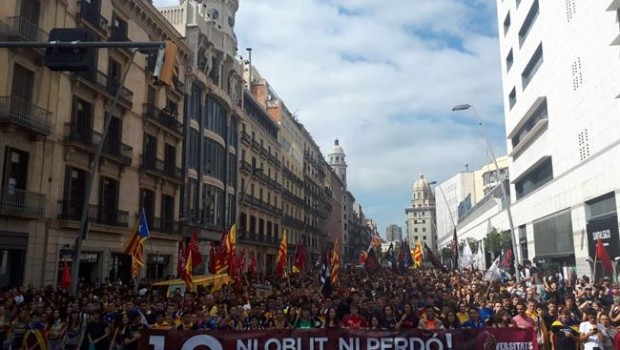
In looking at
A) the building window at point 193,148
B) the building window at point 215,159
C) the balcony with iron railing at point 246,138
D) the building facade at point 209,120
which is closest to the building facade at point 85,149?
the building window at point 193,148

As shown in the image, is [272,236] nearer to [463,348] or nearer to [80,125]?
[80,125]

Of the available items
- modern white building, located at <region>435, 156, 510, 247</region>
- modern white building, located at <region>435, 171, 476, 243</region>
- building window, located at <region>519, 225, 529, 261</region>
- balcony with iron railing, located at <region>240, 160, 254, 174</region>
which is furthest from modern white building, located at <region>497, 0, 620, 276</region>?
modern white building, located at <region>435, 171, 476, 243</region>

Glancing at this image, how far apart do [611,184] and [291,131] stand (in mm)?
50065

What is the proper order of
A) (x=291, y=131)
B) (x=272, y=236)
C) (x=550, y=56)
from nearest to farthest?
(x=550, y=56), (x=272, y=236), (x=291, y=131)

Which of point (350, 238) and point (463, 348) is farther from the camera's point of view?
point (350, 238)

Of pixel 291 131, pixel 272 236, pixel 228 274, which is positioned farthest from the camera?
pixel 291 131

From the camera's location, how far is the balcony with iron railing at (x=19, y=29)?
851 inches

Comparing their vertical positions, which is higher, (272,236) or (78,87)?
(78,87)

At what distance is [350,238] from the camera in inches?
5586

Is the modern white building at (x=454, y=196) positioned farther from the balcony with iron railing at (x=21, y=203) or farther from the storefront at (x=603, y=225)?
the balcony with iron railing at (x=21, y=203)

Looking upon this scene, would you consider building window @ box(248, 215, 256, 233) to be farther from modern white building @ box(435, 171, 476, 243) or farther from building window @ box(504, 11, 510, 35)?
modern white building @ box(435, 171, 476, 243)

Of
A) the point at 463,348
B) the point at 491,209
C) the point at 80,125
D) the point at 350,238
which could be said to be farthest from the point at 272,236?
the point at 350,238

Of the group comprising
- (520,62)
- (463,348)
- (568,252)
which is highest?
(520,62)

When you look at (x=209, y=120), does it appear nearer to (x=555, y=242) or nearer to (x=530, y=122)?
(x=530, y=122)
